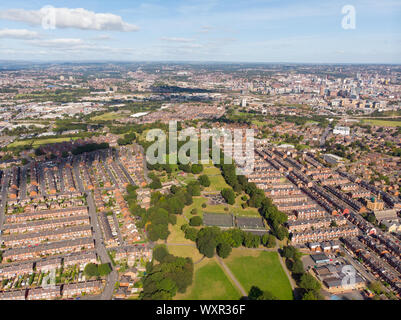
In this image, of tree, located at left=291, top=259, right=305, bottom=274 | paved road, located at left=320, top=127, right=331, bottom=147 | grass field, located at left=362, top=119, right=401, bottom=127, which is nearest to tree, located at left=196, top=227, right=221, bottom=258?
tree, located at left=291, top=259, right=305, bottom=274

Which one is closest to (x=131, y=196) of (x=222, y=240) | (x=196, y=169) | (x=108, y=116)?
(x=196, y=169)

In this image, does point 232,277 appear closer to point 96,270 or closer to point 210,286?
point 210,286

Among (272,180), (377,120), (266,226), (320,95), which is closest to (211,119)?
(272,180)

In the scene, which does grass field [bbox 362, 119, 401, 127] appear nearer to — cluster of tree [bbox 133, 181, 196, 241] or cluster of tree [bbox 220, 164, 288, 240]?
cluster of tree [bbox 220, 164, 288, 240]

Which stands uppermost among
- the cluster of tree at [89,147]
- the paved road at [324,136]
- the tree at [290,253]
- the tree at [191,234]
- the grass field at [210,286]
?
the paved road at [324,136]

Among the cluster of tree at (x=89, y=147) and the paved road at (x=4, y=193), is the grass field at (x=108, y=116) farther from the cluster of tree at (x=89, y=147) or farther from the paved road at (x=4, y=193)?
the paved road at (x=4, y=193)

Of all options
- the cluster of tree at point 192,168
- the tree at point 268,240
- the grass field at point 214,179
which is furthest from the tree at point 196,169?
the tree at point 268,240
